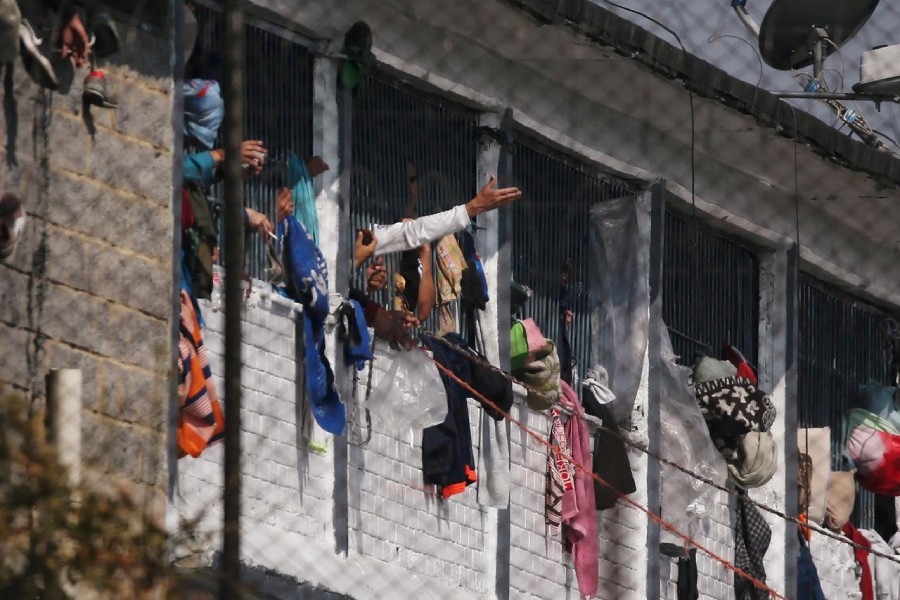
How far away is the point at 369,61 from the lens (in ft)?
26.5

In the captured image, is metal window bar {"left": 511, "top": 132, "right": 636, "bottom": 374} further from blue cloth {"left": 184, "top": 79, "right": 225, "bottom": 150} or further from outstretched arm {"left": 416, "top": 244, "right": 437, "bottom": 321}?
blue cloth {"left": 184, "top": 79, "right": 225, "bottom": 150}

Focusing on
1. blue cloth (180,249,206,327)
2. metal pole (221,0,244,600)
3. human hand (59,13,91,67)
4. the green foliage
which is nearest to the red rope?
blue cloth (180,249,206,327)

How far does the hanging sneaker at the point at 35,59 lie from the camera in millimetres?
6199

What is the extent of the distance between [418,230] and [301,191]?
0.55 meters

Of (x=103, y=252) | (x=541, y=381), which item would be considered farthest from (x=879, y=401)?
(x=103, y=252)

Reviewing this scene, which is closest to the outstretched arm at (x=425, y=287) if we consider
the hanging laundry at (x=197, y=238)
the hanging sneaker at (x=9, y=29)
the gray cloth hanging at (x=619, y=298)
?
the gray cloth hanging at (x=619, y=298)

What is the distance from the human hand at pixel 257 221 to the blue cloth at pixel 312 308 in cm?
24

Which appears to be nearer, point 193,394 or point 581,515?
point 193,394

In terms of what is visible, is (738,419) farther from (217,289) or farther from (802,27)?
(217,289)

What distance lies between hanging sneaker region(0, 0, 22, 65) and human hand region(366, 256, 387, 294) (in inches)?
91.6

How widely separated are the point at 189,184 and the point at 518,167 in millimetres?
2546

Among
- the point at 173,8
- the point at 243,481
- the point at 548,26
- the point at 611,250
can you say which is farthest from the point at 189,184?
the point at 611,250

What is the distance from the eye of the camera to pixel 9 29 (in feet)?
20.1

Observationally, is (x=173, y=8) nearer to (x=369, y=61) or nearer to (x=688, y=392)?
(x=369, y=61)
